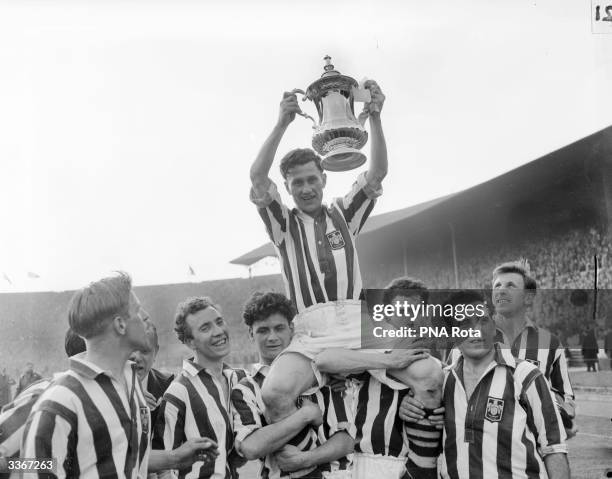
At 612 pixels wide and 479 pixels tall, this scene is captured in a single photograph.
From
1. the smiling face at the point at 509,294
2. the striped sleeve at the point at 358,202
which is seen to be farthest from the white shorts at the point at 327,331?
the smiling face at the point at 509,294

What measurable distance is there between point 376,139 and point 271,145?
392mm

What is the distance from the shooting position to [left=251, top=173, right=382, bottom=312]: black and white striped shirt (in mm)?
1977

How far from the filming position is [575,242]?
6918mm

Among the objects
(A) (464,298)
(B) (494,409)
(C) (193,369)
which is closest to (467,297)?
(A) (464,298)

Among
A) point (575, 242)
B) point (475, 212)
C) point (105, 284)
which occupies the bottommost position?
point (105, 284)

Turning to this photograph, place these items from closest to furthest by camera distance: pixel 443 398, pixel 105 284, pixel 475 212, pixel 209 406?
pixel 105 284 < pixel 443 398 < pixel 209 406 < pixel 475 212

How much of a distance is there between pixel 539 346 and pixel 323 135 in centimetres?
118

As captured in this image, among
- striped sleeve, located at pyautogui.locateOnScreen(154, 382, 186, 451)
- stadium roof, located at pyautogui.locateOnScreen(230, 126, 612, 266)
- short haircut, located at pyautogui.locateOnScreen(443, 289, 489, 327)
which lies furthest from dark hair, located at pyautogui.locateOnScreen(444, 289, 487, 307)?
stadium roof, located at pyautogui.locateOnScreen(230, 126, 612, 266)

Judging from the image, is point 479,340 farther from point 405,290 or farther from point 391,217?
point 391,217

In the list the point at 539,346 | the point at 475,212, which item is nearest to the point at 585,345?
the point at 475,212

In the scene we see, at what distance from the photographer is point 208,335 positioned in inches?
79.5

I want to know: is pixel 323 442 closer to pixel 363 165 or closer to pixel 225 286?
pixel 363 165

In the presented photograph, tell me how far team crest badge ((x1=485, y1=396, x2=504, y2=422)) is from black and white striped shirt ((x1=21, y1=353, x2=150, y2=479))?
1.03 meters

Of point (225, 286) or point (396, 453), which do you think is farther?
point (225, 286)
